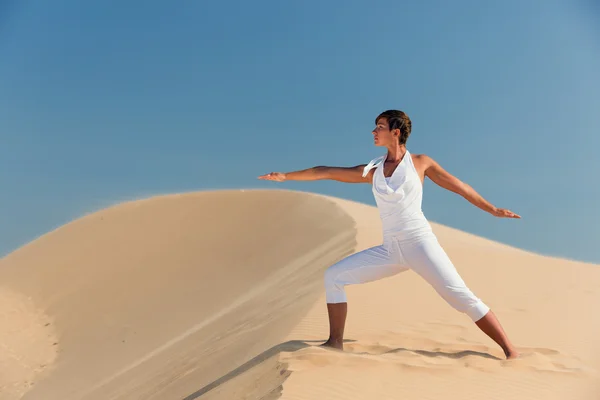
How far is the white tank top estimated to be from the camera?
5.81 m

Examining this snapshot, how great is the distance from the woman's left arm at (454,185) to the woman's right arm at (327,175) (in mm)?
574

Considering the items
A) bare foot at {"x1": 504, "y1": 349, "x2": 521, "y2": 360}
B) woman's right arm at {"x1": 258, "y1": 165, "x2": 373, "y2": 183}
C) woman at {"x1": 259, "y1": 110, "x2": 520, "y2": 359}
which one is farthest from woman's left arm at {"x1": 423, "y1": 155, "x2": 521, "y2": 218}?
bare foot at {"x1": 504, "y1": 349, "x2": 521, "y2": 360}

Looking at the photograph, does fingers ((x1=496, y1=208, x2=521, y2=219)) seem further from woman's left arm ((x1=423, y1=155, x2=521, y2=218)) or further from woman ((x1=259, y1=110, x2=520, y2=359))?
woman ((x1=259, y1=110, x2=520, y2=359))

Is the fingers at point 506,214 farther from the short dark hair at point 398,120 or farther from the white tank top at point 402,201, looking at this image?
the short dark hair at point 398,120

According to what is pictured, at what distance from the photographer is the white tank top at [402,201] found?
19.1 ft

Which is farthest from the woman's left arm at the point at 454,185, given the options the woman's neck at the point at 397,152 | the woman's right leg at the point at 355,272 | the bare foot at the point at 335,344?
the bare foot at the point at 335,344

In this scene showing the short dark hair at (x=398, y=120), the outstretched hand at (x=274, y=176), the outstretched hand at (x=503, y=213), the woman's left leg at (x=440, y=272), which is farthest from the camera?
the outstretched hand at (x=503, y=213)

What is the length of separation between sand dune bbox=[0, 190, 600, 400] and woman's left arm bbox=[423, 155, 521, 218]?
1.44m

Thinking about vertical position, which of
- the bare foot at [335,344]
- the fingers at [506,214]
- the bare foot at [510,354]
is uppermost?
the fingers at [506,214]

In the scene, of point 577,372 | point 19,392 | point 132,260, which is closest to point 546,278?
point 577,372

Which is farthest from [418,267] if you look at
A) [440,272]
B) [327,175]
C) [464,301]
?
[327,175]

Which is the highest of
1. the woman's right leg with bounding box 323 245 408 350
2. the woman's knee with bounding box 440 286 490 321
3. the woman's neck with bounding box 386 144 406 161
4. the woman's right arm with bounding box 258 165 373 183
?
the woman's neck with bounding box 386 144 406 161

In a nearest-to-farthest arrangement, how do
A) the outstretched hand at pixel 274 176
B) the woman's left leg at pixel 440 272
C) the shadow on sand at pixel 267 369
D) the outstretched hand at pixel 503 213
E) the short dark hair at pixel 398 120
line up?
A: the shadow on sand at pixel 267 369 → the woman's left leg at pixel 440 272 → the short dark hair at pixel 398 120 → the outstretched hand at pixel 274 176 → the outstretched hand at pixel 503 213

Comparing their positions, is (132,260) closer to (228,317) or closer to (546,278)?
(228,317)
